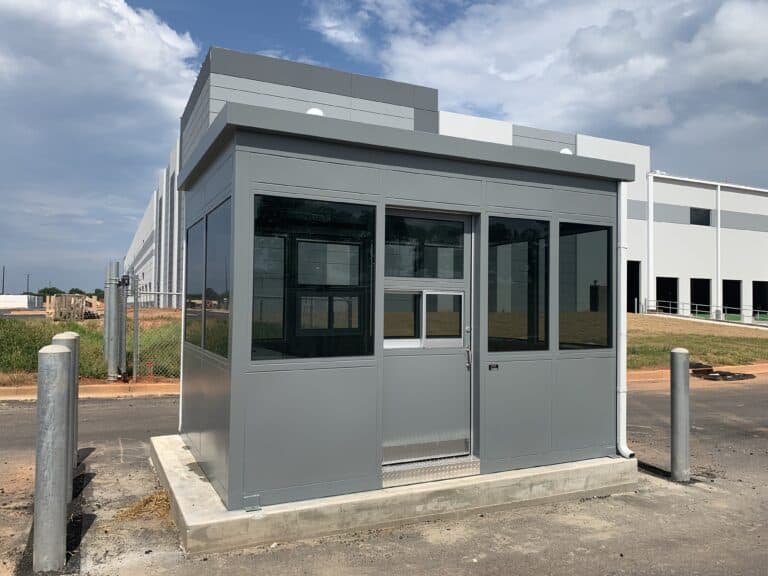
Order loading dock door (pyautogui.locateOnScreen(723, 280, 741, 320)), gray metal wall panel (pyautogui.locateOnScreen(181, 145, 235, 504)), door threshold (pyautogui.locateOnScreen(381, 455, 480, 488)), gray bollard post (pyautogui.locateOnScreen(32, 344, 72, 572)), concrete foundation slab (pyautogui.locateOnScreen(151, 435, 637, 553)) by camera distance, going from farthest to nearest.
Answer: loading dock door (pyautogui.locateOnScreen(723, 280, 741, 320))
door threshold (pyautogui.locateOnScreen(381, 455, 480, 488))
gray metal wall panel (pyautogui.locateOnScreen(181, 145, 235, 504))
concrete foundation slab (pyautogui.locateOnScreen(151, 435, 637, 553))
gray bollard post (pyautogui.locateOnScreen(32, 344, 72, 572))

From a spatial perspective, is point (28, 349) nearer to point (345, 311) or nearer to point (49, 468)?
point (49, 468)

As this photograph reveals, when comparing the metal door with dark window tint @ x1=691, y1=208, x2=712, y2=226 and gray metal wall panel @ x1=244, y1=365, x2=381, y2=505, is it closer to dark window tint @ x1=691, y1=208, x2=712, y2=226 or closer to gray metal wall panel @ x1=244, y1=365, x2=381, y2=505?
gray metal wall panel @ x1=244, y1=365, x2=381, y2=505

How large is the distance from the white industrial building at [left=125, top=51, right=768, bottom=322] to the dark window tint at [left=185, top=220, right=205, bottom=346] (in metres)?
32.1

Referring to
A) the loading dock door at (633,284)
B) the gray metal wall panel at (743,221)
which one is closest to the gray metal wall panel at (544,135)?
the loading dock door at (633,284)

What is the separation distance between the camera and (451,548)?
4320 mm

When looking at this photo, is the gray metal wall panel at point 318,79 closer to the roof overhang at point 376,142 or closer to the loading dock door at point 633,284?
the loading dock door at point 633,284

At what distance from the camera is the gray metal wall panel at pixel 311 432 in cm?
444

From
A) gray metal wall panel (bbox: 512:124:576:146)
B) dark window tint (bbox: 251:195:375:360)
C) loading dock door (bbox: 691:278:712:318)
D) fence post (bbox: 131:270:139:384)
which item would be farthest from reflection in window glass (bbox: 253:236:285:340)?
loading dock door (bbox: 691:278:712:318)

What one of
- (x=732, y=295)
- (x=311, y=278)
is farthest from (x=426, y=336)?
(x=732, y=295)

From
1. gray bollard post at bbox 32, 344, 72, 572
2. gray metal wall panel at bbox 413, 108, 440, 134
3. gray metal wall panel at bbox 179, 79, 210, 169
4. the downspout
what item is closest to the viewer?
gray bollard post at bbox 32, 344, 72, 572

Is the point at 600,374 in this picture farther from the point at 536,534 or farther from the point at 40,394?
the point at 40,394

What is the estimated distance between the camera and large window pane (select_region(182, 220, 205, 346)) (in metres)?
5.68

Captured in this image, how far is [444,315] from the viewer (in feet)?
17.7

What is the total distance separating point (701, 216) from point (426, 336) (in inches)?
1798
